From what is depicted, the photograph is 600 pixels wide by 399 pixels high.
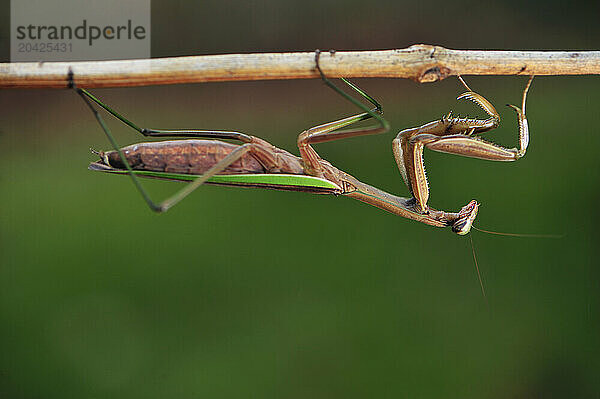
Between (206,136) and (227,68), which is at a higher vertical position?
(227,68)

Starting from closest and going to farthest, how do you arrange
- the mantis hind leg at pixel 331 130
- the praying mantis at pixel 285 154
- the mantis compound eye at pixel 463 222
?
1. the mantis hind leg at pixel 331 130
2. the praying mantis at pixel 285 154
3. the mantis compound eye at pixel 463 222

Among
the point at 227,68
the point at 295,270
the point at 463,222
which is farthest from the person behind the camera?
the point at 295,270

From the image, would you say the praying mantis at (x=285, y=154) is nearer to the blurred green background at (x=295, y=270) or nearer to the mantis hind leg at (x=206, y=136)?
the mantis hind leg at (x=206, y=136)

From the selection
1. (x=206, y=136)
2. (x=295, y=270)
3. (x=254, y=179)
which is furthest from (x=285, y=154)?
(x=295, y=270)

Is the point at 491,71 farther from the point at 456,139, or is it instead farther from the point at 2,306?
the point at 2,306

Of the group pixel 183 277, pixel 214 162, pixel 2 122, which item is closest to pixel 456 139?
pixel 214 162

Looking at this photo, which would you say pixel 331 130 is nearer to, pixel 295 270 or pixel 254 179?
pixel 254 179

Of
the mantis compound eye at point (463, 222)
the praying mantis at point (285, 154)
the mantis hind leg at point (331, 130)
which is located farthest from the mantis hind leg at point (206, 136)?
the mantis compound eye at point (463, 222)
